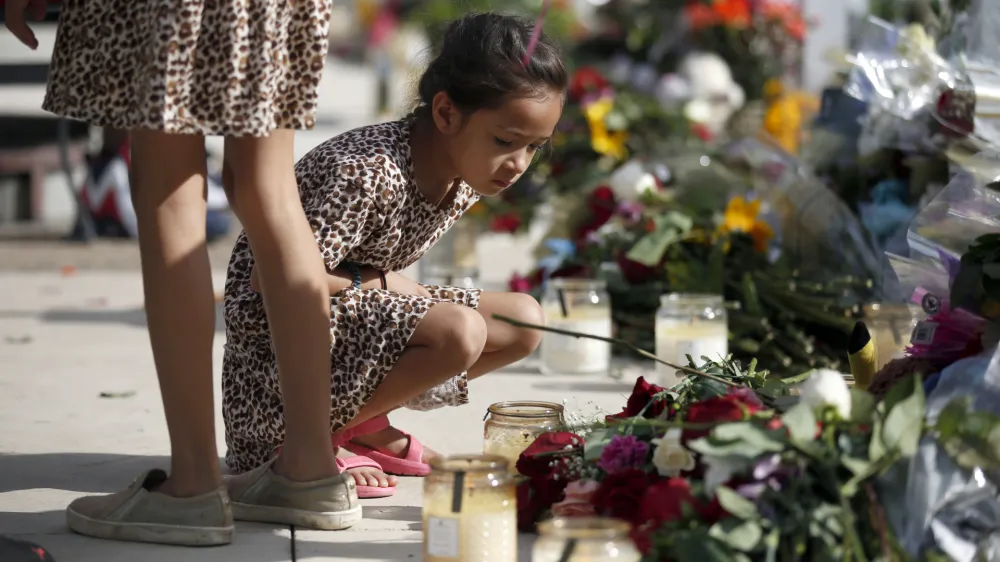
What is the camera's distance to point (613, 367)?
159 inches

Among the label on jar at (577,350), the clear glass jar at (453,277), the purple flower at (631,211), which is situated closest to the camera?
the label on jar at (577,350)

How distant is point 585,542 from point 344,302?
103cm

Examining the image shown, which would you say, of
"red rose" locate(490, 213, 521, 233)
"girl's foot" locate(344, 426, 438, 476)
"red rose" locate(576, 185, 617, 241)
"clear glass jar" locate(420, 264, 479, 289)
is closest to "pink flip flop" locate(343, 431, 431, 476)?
"girl's foot" locate(344, 426, 438, 476)

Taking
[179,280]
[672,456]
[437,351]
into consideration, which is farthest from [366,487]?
[672,456]

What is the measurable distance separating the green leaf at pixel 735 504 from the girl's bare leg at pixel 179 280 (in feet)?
2.94

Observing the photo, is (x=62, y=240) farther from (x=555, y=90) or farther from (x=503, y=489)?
(x=503, y=489)

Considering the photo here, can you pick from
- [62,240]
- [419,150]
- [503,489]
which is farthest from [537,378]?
[62,240]

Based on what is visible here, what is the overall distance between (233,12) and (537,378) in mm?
2042

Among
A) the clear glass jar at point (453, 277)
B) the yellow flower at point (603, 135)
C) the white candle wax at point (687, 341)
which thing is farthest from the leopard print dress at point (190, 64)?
the yellow flower at point (603, 135)

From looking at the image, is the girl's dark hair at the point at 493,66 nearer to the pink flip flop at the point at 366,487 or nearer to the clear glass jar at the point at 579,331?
the pink flip flop at the point at 366,487

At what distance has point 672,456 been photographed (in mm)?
1998

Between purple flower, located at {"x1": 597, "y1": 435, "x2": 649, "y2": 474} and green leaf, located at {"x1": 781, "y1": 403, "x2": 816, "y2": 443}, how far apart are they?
365 millimetres

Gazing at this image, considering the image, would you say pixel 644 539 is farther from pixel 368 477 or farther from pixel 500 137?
pixel 500 137

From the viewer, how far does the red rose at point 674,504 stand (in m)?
1.77
